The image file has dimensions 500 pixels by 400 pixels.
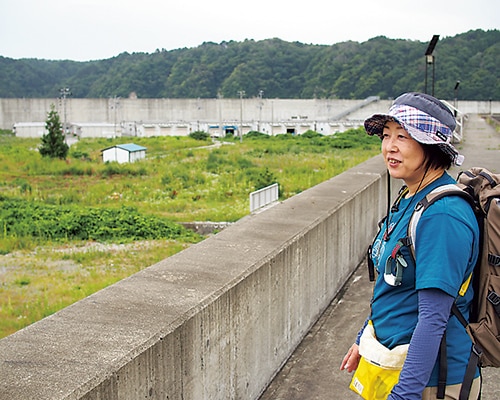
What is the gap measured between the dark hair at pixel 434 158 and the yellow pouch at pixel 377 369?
→ 0.61 meters

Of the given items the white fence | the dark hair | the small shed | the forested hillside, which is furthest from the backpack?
the forested hillside

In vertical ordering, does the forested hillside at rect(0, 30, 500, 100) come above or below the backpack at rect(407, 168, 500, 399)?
above

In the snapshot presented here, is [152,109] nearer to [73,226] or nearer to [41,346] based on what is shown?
[73,226]

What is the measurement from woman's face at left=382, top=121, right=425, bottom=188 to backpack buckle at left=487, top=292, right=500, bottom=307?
0.43 m

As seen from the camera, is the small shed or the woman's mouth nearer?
the woman's mouth

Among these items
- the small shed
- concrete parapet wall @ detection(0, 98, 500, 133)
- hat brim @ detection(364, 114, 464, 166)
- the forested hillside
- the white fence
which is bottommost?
the small shed

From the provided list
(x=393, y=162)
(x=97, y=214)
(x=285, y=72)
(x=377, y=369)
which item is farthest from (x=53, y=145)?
(x=285, y=72)

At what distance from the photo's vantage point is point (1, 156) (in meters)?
32.0

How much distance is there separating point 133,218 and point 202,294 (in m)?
10.9

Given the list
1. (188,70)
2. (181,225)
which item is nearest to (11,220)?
(181,225)

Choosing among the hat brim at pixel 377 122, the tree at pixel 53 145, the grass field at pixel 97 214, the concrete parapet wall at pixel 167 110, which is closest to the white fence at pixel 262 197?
the grass field at pixel 97 214

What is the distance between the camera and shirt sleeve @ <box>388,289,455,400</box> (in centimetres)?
176

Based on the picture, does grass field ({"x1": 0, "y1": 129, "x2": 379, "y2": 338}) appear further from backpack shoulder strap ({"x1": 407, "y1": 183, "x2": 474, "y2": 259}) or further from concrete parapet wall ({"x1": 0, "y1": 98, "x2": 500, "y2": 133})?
concrete parapet wall ({"x1": 0, "y1": 98, "x2": 500, "y2": 133})

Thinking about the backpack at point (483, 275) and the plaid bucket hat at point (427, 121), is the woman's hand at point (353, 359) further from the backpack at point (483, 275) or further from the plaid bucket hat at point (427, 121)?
the plaid bucket hat at point (427, 121)
